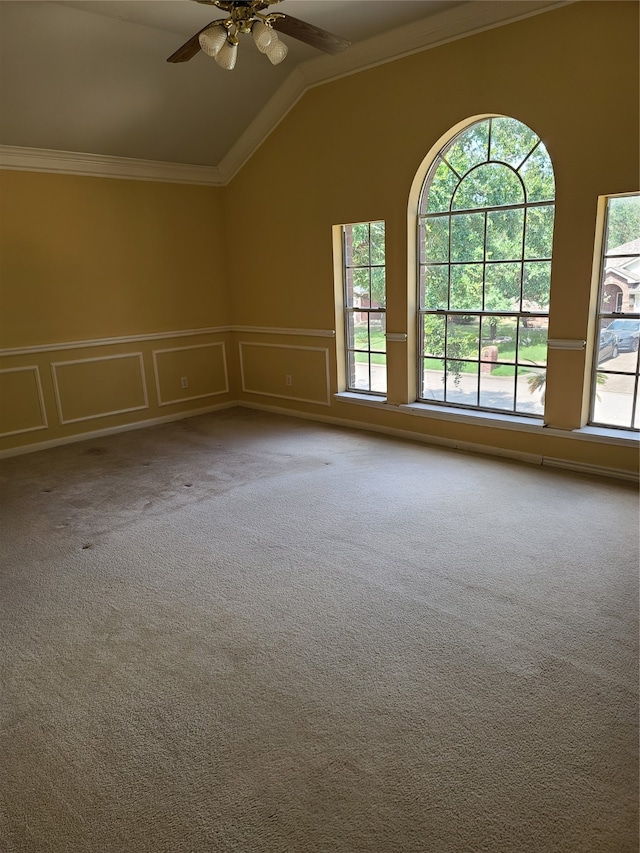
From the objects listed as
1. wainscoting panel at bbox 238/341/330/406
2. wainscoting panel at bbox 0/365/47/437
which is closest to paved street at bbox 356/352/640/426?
wainscoting panel at bbox 238/341/330/406

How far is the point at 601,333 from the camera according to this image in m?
3.76

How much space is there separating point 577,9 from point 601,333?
1.94 m

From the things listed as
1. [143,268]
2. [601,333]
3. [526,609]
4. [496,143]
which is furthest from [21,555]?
[496,143]

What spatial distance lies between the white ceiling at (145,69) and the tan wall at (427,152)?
9.6 inches

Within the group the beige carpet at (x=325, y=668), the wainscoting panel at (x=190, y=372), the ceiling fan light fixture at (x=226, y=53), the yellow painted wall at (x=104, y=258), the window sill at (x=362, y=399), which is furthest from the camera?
the wainscoting panel at (x=190, y=372)

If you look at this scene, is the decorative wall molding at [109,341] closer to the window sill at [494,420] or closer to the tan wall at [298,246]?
the tan wall at [298,246]

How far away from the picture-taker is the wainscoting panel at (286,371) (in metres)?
5.52

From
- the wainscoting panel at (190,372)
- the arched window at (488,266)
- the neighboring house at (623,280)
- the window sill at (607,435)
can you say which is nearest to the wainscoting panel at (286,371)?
the wainscoting panel at (190,372)

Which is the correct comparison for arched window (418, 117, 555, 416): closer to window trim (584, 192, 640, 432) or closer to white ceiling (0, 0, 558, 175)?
window trim (584, 192, 640, 432)

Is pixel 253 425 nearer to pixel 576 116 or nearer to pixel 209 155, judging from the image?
pixel 209 155

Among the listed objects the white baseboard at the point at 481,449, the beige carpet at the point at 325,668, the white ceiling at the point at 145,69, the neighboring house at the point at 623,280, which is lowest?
the beige carpet at the point at 325,668

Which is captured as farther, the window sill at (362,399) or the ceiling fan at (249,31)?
the window sill at (362,399)

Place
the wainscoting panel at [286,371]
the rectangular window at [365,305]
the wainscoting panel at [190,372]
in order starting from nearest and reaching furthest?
the rectangular window at [365,305]
the wainscoting panel at [286,371]
the wainscoting panel at [190,372]

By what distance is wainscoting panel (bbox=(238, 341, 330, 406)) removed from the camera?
18.1 ft
